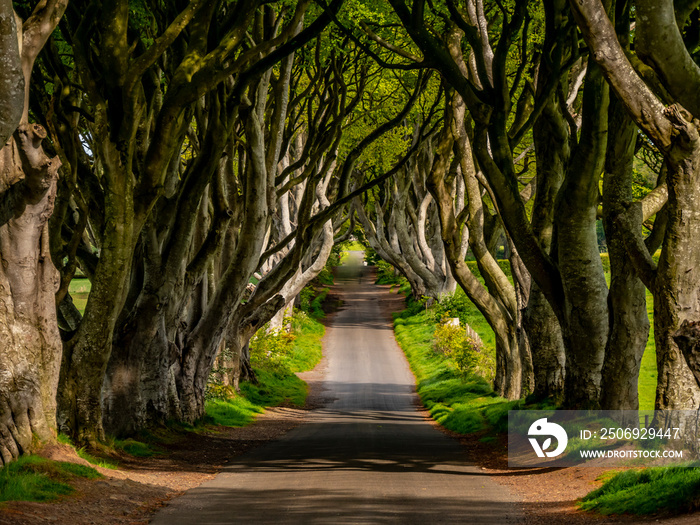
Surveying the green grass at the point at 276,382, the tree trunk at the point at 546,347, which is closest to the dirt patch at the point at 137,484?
the green grass at the point at 276,382

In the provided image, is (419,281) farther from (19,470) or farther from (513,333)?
(19,470)

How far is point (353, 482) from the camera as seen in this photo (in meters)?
9.62

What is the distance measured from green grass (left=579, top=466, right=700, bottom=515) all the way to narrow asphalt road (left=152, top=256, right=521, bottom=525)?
0.88 meters

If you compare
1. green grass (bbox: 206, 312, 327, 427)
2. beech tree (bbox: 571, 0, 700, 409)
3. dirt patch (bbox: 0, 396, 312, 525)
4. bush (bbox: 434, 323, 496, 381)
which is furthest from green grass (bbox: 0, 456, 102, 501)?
bush (bbox: 434, 323, 496, 381)

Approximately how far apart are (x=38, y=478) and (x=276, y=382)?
18.5 metres

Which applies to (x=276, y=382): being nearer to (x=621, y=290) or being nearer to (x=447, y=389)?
(x=447, y=389)

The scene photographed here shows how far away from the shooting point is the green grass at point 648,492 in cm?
676

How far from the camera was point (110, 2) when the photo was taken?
1000cm

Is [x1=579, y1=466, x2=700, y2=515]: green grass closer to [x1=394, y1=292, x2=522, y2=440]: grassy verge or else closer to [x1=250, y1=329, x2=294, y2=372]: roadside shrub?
[x1=394, y1=292, x2=522, y2=440]: grassy verge

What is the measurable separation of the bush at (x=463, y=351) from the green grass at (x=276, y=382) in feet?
17.0

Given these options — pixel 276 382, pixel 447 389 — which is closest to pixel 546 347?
pixel 447 389

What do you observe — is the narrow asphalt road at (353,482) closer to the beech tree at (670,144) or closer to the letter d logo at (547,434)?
the letter d logo at (547,434)

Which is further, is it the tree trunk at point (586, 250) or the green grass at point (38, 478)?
the tree trunk at point (586, 250)

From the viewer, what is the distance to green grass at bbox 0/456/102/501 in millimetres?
7496
